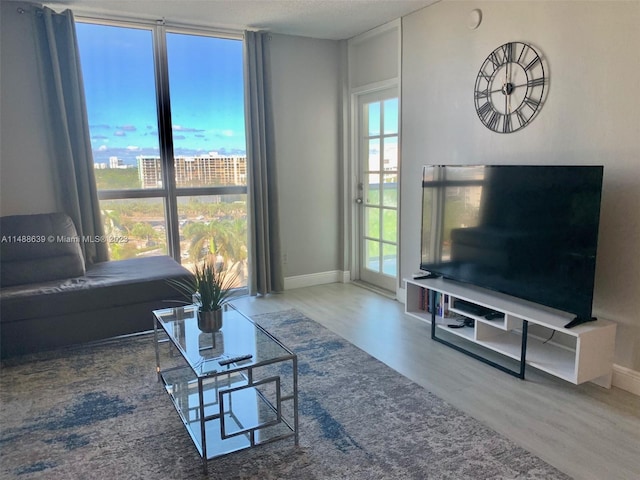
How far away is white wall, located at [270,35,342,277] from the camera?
4758 millimetres

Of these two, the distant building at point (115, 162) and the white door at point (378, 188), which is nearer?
the distant building at point (115, 162)

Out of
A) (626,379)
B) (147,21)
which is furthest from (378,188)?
(626,379)

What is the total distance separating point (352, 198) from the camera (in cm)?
514

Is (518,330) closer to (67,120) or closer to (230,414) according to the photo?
(230,414)

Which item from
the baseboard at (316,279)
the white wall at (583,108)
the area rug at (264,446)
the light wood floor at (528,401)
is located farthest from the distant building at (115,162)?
the white wall at (583,108)

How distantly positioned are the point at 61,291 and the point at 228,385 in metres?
1.55

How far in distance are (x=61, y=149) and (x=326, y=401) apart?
2.96 m

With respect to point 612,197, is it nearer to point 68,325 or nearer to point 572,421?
point 572,421

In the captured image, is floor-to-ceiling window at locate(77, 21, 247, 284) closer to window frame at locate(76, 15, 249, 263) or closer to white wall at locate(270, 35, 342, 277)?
window frame at locate(76, 15, 249, 263)

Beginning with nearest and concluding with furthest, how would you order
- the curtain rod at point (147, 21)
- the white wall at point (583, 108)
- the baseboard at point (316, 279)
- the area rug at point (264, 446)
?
the area rug at point (264, 446) → the white wall at point (583, 108) → the curtain rod at point (147, 21) → the baseboard at point (316, 279)

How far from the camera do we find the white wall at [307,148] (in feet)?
15.6

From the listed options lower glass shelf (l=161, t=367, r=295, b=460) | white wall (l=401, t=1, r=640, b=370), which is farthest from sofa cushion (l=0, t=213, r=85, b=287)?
white wall (l=401, t=1, r=640, b=370)

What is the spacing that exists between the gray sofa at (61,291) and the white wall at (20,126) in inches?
12.0

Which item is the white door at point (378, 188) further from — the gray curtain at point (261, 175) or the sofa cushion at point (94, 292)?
the sofa cushion at point (94, 292)
